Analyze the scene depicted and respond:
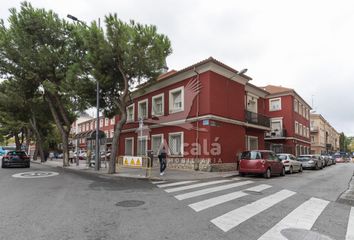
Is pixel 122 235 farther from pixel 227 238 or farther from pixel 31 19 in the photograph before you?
pixel 31 19

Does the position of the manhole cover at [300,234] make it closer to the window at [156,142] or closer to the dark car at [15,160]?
the window at [156,142]

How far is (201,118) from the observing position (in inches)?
690

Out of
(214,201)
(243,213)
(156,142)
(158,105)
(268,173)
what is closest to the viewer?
(243,213)

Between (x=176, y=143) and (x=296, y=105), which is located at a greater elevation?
(x=296, y=105)

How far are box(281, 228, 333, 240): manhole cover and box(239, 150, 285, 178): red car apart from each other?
9755 mm

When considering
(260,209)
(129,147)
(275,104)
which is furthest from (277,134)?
(260,209)

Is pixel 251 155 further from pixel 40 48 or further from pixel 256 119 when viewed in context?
pixel 40 48

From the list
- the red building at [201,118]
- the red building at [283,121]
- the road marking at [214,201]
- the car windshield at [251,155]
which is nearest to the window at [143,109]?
the red building at [201,118]

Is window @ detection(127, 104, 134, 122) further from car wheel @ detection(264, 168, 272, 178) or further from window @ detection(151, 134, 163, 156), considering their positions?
car wheel @ detection(264, 168, 272, 178)

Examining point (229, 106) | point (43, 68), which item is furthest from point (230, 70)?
point (43, 68)

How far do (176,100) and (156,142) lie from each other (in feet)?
13.6

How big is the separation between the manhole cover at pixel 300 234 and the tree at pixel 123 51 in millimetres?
11875

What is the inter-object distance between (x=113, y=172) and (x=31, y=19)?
12168 mm

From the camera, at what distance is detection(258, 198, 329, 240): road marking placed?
4676mm
